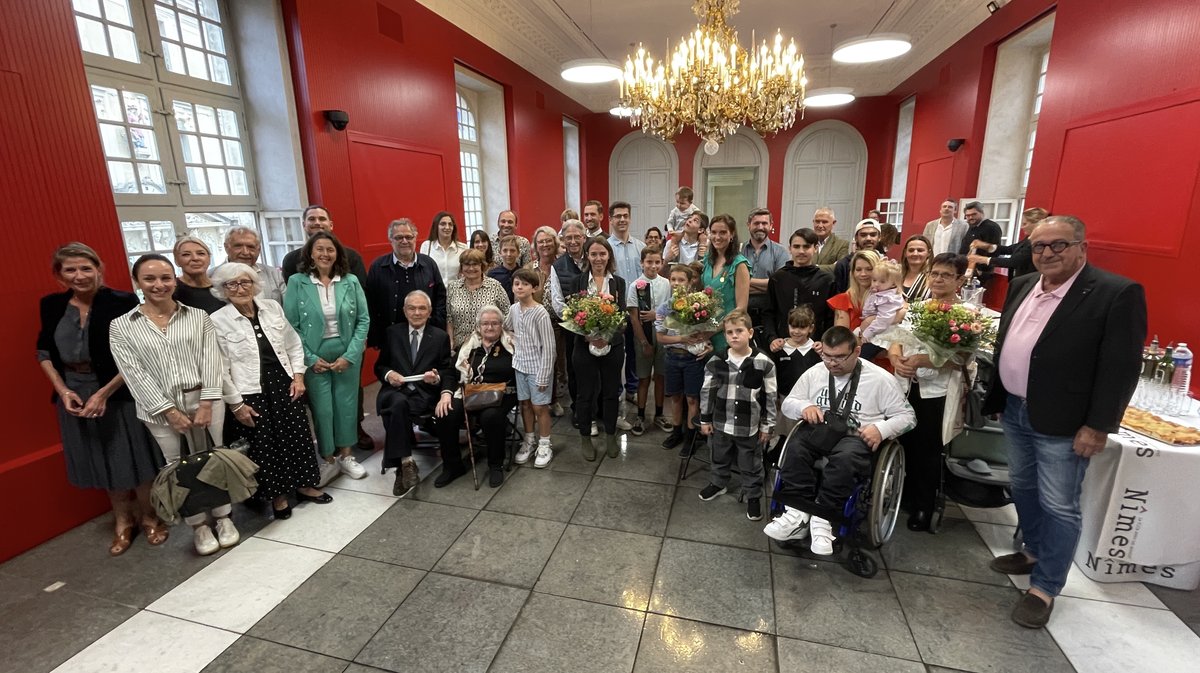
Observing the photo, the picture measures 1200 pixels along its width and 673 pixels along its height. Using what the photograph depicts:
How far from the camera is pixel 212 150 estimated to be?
4129 millimetres

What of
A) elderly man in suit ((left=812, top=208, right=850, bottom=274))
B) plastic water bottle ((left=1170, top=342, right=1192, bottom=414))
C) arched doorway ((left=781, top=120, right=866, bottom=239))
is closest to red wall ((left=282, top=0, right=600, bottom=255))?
elderly man in suit ((left=812, top=208, right=850, bottom=274))

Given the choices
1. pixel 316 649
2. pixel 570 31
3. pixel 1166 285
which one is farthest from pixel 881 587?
pixel 570 31

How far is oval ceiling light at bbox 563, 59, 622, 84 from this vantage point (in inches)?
187

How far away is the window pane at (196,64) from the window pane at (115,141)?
0.81 meters

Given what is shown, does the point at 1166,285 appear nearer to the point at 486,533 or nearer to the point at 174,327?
the point at 486,533

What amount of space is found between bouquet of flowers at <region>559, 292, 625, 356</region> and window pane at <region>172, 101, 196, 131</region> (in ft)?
10.6

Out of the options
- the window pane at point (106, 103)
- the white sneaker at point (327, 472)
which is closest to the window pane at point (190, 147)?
the window pane at point (106, 103)

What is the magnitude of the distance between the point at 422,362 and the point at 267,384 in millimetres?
879

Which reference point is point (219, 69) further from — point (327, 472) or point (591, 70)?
point (327, 472)

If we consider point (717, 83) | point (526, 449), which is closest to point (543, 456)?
point (526, 449)

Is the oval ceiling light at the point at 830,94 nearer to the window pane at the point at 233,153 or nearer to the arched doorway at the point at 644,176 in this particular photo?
the arched doorway at the point at 644,176

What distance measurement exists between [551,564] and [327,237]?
240 centimetres

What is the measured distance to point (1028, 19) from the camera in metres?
5.33

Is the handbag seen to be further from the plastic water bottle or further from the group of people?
the plastic water bottle
